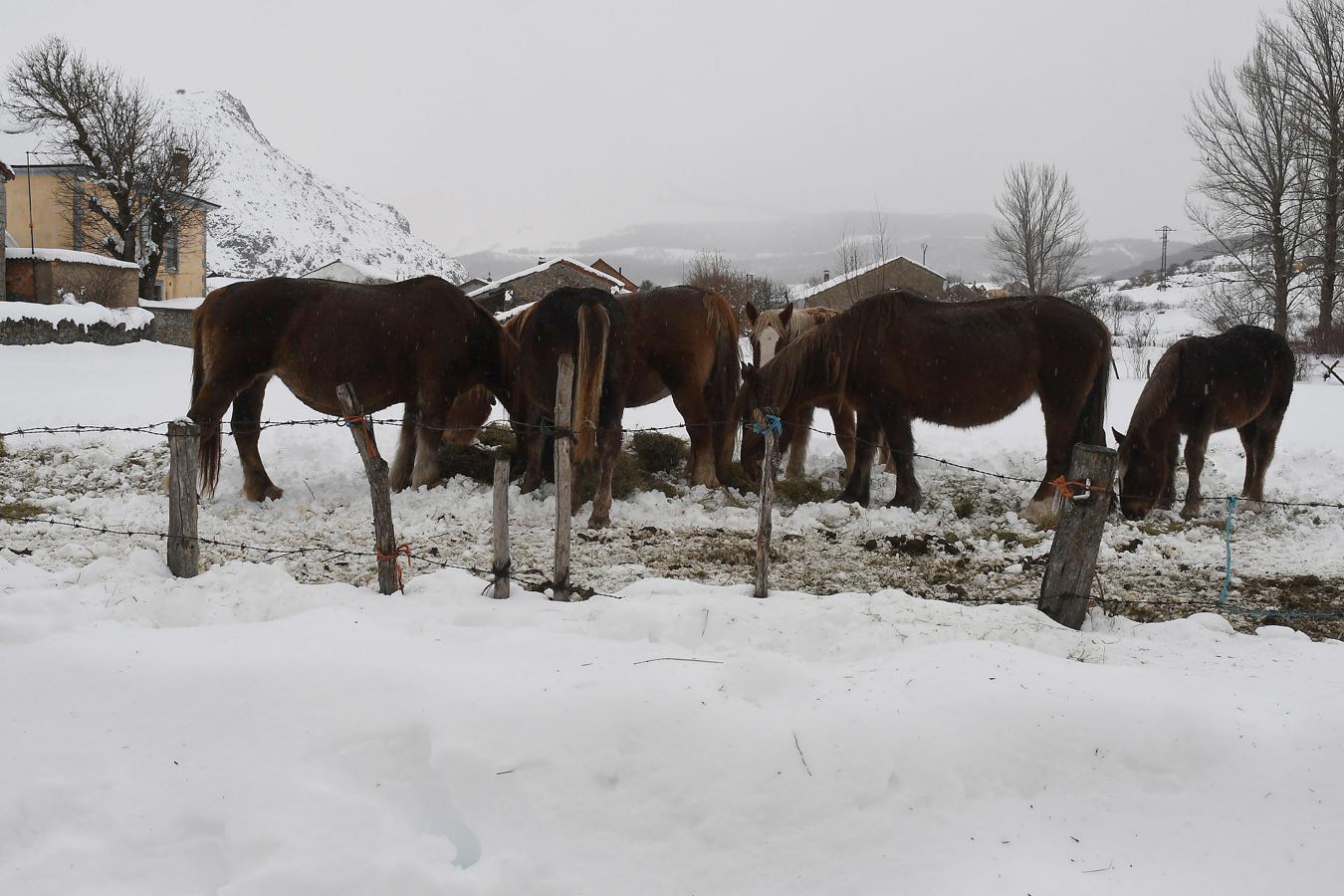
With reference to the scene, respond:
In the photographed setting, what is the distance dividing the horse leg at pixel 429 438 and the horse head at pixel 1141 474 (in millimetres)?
5885

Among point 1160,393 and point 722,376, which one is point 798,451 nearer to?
point 722,376

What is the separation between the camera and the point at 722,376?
304 inches

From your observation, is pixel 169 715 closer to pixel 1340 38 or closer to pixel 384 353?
pixel 384 353

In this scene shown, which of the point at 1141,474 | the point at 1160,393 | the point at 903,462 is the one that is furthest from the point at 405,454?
the point at 1160,393

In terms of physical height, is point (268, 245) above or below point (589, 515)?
above

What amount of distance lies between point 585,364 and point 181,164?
31.3m

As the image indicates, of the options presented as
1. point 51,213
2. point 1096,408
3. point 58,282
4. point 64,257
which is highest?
point 51,213

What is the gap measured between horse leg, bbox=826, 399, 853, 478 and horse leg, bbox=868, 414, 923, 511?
0.74 meters

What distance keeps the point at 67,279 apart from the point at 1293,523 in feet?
98.4

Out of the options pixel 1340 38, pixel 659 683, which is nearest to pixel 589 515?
pixel 659 683

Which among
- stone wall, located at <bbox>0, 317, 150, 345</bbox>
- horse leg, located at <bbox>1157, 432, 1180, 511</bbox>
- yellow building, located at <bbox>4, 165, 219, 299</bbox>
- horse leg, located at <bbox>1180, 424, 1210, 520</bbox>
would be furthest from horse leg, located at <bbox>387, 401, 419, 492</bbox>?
yellow building, located at <bbox>4, 165, 219, 299</bbox>

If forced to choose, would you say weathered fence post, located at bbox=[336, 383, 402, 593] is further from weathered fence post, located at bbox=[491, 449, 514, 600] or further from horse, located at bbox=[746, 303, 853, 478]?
horse, located at bbox=[746, 303, 853, 478]

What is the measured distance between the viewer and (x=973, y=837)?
8.76 ft

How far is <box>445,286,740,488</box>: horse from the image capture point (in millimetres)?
7449
